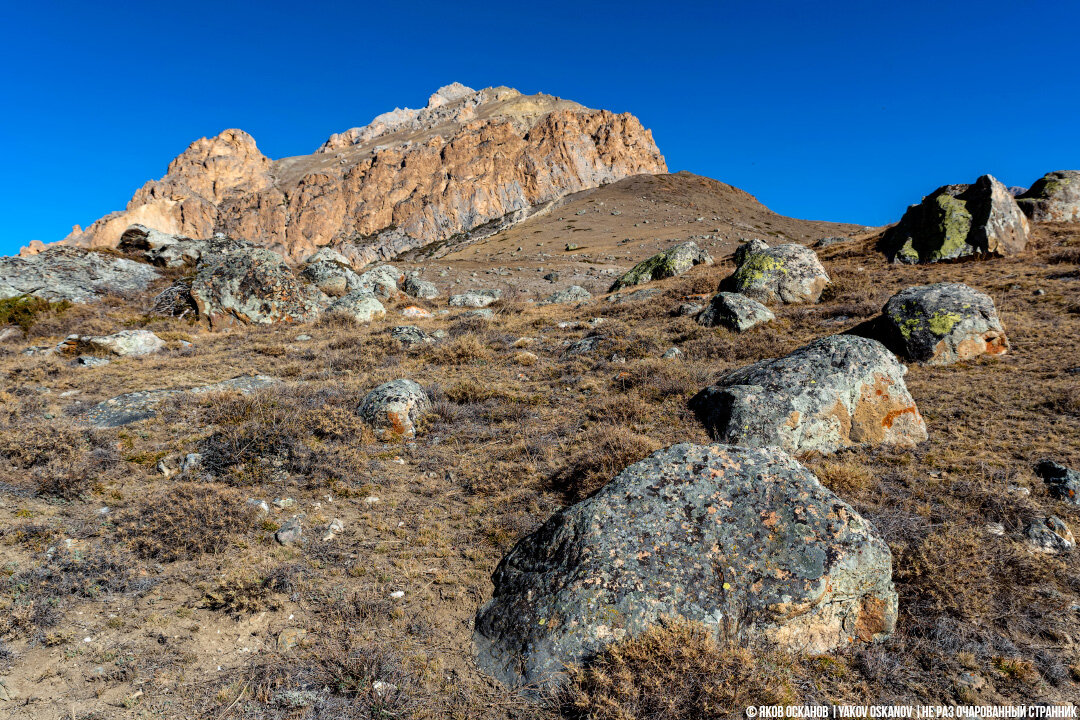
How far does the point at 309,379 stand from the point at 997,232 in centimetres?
2626

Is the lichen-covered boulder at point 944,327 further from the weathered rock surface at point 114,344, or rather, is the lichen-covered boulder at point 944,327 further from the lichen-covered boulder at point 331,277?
the lichen-covered boulder at point 331,277

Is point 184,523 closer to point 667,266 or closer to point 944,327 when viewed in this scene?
point 944,327

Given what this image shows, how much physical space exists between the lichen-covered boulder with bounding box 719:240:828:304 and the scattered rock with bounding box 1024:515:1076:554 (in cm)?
1408

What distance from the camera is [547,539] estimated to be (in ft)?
15.8

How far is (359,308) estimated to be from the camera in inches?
837

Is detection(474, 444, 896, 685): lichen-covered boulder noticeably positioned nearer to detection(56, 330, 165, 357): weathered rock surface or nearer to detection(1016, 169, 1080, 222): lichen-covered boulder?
detection(56, 330, 165, 357): weathered rock surface

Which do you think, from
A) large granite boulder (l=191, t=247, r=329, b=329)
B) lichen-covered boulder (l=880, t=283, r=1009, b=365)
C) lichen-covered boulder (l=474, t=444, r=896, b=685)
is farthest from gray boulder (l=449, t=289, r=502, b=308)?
lichen-covered boulder (l=474, t=444, r=896, b=685)

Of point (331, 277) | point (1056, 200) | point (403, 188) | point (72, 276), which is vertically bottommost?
point (1056, 200)

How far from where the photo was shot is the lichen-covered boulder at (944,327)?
35.6ft

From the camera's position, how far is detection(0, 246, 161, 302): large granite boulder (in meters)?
20.9

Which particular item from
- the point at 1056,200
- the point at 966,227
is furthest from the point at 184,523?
the point at 1056,200

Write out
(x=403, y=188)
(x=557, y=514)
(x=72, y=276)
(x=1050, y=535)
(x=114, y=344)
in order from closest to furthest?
(x=1050, y=535) → (x=557, y=514) → (x=114, y=344) → (x=72, y=276) → (x=403, y=188)

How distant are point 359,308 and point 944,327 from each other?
2043 cm

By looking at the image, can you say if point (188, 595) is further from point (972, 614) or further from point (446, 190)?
point (446, 190)
